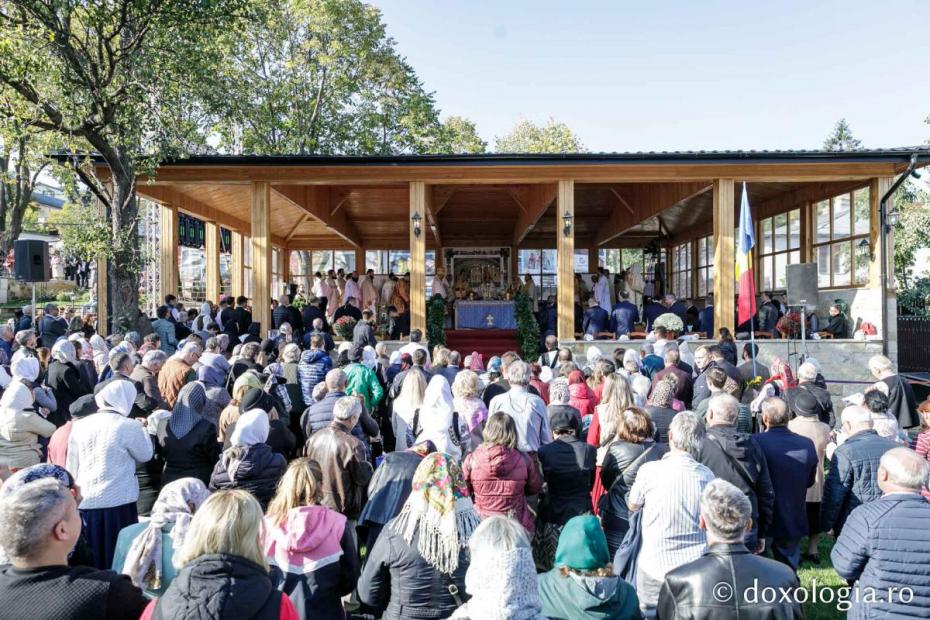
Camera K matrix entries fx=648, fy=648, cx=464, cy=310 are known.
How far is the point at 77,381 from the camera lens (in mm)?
6859

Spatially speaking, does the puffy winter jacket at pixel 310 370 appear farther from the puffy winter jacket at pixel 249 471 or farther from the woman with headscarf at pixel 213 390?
the puffy winter jacket at pixel 249 471

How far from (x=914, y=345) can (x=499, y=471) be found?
18699 millimetres

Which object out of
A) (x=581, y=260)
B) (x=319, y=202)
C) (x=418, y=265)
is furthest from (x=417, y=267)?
Answer: (x=581, y=260)

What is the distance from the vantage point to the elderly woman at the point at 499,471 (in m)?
4.09

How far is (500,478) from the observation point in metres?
4.10

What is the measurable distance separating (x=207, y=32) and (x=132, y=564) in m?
11.5

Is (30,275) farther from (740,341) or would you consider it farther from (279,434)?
(740,341)

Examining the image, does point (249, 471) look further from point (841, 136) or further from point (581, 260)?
point (841, 136)

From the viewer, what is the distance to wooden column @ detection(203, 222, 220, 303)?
18.1 meters

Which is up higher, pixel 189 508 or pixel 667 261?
pixel 667 261

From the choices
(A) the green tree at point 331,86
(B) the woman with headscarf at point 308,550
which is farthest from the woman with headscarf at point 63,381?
(A) the green tree at point 331,86

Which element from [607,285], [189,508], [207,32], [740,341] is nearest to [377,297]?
[607,285]

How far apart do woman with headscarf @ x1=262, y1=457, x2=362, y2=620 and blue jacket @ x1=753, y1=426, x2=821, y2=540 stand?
308 cm

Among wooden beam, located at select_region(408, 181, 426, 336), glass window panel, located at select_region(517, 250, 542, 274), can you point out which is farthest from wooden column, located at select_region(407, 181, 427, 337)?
glass window panel, located at select_region(517, 250, 542, 274)
